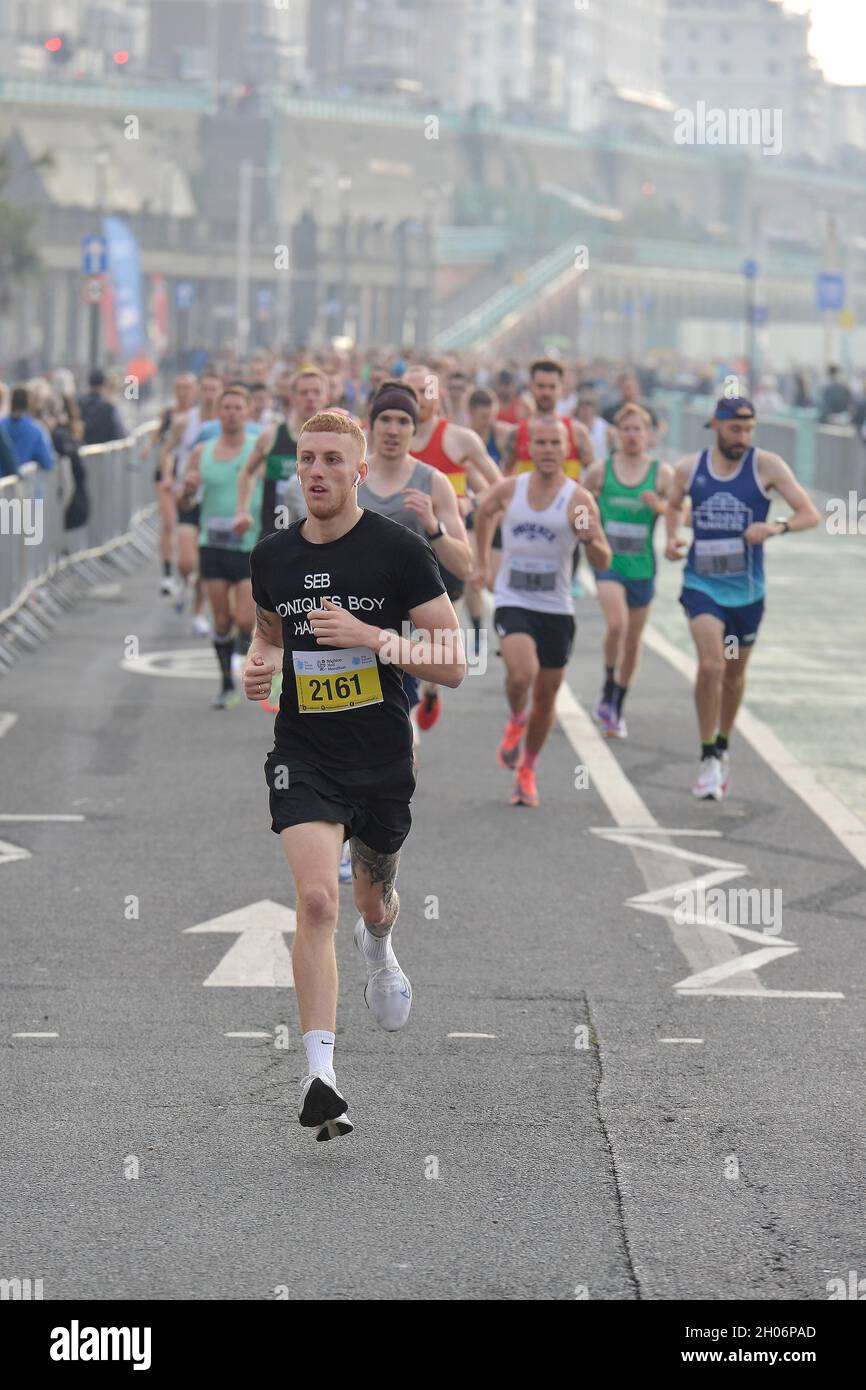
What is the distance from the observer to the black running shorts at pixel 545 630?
11.5m

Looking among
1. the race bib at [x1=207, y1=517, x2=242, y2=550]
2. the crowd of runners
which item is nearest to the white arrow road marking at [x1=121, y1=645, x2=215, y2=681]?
the crowd of runners

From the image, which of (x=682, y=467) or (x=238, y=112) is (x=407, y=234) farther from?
(x=682, y=467)

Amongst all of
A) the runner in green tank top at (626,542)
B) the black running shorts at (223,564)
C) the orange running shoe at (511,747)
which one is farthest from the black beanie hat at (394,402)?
the black running shorts at (223,564)

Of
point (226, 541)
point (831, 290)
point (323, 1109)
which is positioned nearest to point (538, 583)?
point (226, 541)

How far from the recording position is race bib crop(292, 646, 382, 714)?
6336 mm

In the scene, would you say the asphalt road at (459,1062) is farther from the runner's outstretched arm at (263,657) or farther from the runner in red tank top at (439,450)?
the runner's outstretched arm at (263,657)

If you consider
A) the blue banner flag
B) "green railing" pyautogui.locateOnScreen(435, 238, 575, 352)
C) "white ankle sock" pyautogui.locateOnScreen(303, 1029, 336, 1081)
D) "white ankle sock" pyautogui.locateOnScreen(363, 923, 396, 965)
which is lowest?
"white ankle sock" pyautogui.locateOnScreen(303, 1029, 336, 1081)

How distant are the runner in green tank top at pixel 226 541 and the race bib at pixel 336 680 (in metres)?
7.90

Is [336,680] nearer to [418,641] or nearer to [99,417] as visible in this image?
[418,641]

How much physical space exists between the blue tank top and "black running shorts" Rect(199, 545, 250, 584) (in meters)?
3.67

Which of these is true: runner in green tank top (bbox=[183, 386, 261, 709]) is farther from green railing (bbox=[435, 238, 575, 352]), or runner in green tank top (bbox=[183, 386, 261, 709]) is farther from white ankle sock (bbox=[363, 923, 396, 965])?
green railing (bbox=[435, 238, 575, 352])

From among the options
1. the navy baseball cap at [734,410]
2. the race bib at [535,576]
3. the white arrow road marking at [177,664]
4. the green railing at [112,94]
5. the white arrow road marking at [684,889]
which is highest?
the green railing at [112,94]

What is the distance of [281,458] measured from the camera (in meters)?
14.0

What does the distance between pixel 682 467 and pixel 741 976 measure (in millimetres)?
4265
